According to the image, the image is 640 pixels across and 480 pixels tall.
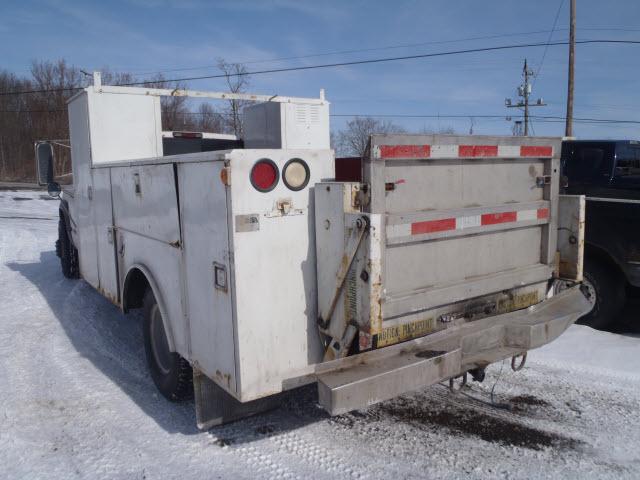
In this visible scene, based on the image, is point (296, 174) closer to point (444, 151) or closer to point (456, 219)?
point (444, 151)

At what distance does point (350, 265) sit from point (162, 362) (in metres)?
2.16

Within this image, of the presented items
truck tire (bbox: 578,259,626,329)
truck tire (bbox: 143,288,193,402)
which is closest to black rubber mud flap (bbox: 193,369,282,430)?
truck tire (bbox: 143,288,193,402)

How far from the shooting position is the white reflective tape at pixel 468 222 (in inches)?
133

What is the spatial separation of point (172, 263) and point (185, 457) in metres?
1.25

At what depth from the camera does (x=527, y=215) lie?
12.4ft

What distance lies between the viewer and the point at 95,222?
549cm

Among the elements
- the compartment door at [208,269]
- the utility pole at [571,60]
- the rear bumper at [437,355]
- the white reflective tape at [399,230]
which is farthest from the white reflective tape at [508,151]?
the utility pole at [571,60]

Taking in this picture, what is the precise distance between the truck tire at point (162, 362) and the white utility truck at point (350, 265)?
0.05 feet

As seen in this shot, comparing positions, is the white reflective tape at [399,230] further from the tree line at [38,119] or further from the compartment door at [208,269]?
the tree line at [38,119]

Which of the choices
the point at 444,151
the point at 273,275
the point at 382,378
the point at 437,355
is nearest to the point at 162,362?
the point at 273,275

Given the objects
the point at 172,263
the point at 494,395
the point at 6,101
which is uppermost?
the point at 6,101

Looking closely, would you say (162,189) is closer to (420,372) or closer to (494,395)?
(420,372)

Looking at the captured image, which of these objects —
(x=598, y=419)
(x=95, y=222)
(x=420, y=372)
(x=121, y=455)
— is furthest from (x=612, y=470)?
(x=95, y=222)

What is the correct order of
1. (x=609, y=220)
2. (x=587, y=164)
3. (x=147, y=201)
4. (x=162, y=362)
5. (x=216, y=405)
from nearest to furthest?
1. (x=216, y=405)
2. (x=147, y=201)
3. (x=162, y=362)
4. (x=609, y=220)
5. (x=587, y=164)
